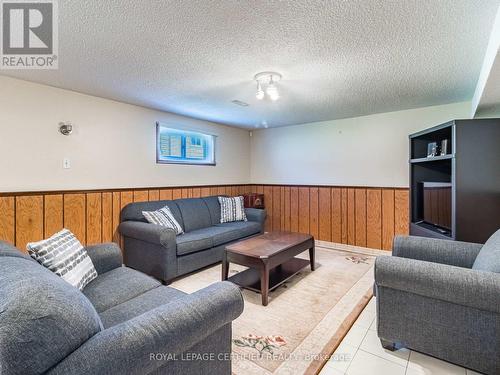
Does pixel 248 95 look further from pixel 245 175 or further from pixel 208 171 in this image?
pixel 245 175

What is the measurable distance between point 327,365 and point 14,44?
3.05 m

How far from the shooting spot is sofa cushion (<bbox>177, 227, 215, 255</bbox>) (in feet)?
9.46

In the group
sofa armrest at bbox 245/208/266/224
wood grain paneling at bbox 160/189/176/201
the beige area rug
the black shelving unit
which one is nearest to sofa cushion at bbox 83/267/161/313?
the beige area rug

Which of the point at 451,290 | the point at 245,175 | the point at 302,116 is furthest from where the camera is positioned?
the point at 245,175

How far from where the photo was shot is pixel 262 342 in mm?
1849

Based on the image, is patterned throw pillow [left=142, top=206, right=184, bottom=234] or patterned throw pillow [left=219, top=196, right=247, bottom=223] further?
patterned throw pillow [left=219, top=196, right=247, bottom=223]

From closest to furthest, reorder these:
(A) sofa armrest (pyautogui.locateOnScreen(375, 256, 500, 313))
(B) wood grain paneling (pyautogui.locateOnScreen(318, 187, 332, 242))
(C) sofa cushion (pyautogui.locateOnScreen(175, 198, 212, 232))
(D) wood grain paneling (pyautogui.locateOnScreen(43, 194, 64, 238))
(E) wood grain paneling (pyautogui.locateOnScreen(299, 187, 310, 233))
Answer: (A) sofa armrest (pyautogui.locateOnScreen(375, 256, 500, 313))
(D) wood grain paneling (pyautogui.locateOnScreen(43, 194, 64, 238))
(C) sofa cushion (pyautogui.locateOnScreen(175, 198, 212, 232))
(B) wood grain paneling (pyautogui.locateOnScreen(318, 187, 332, 242))
(E) wood grain paneling (pyautogui.locateOnScreen(299, 187, 310, 233))

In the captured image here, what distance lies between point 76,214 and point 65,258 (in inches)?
59.1

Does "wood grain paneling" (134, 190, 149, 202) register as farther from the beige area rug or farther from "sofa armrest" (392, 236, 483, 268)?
"sofa armrest" (392, 236, 483, 268)

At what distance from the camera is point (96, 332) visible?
3.08ft

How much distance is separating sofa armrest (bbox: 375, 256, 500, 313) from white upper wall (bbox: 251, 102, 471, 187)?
2.57 metres

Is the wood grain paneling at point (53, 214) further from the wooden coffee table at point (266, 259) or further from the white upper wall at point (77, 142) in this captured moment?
the wooden coffee table at point (266, 259)

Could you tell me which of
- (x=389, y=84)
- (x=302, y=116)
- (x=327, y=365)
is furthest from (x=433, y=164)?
(x=327, y=365)

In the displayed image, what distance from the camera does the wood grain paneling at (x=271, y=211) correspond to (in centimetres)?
255
